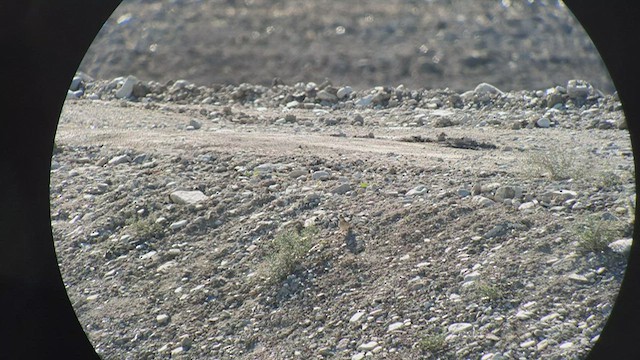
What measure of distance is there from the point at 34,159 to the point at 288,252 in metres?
2.38

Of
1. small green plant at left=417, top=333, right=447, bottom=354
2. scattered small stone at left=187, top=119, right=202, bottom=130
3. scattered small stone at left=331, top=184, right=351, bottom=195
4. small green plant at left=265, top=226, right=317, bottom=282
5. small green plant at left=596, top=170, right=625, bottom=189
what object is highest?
scattered small stone at left=187, top=119, right=202, bottom=130

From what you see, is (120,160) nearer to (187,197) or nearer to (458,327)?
(187,197)

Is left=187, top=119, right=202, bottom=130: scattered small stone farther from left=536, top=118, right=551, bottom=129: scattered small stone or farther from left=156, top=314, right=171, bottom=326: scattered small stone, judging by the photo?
left=536, top=118, right=551, bottom=129: scattered small stone

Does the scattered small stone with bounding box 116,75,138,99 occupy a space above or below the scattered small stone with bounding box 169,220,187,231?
above

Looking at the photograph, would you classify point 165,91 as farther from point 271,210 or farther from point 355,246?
point 355,246

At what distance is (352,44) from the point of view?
11438mm

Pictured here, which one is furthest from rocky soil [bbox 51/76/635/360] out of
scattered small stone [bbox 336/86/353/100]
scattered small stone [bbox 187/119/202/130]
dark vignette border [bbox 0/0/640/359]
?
dark vignette border [bbox 0/0/640/359]

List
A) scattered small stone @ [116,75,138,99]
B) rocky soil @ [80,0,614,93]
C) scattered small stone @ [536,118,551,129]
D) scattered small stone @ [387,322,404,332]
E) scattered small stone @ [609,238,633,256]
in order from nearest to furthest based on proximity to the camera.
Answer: scattered small stone @ [387,322,404,332], scattered small stone @ [609,238,633,256], scattered small stone @ [536,118,551,129], scattered small stone @ [116,75,138,99], rocky soil @ [80,0,614,93]

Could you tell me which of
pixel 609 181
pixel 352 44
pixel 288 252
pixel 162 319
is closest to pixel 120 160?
pixel 162 319

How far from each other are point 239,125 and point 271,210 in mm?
2316

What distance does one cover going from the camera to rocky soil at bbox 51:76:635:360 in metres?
4.47

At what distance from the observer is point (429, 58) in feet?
35.5

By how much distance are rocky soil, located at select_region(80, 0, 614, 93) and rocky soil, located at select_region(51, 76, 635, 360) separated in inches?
123

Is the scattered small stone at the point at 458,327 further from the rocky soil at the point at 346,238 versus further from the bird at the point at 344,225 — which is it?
the bird at the point at 344,225
